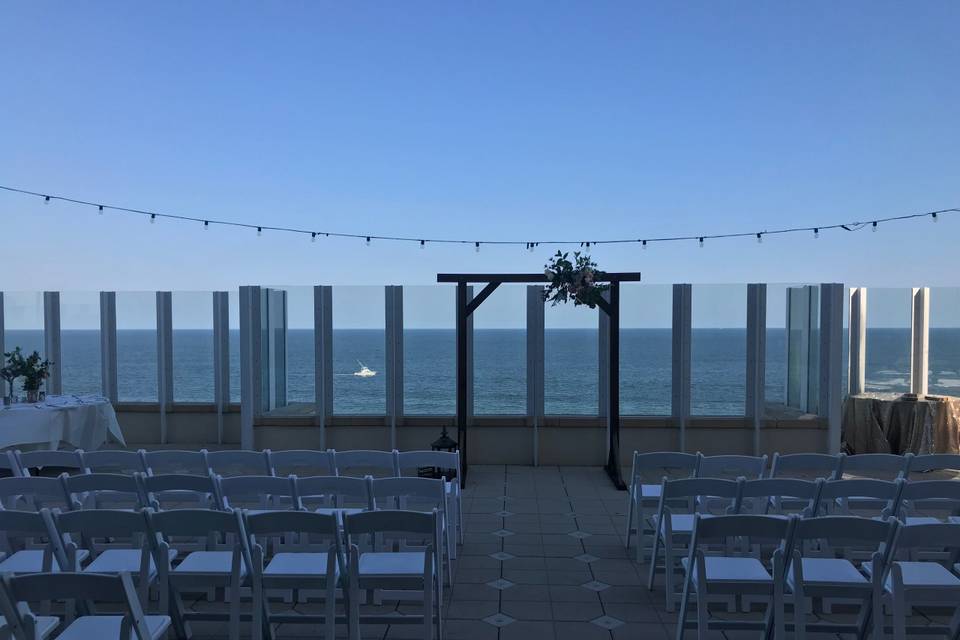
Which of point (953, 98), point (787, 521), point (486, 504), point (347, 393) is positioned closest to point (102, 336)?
point (347, 393)

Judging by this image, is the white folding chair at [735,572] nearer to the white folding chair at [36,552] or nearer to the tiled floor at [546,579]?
the tiled floor at [546,579]

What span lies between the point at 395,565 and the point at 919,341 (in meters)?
8.60

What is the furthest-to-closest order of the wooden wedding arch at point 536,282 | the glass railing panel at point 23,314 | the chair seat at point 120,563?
1. the glass railing panel at point 23,314
2. the wooden wedding arch at point 536,282
3. the chair seat at point 120,563

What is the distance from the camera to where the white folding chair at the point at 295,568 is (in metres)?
2.97

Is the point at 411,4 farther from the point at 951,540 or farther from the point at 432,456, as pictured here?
the point at 951,540

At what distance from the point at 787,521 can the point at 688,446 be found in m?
5.49

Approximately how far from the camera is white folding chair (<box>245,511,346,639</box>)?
297 cm

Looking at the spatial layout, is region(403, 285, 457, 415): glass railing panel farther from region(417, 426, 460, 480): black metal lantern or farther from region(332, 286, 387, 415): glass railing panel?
region(417, 426, 460, 480): black metal lantern

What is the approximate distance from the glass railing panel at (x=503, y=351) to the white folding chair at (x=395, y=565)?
4944mm

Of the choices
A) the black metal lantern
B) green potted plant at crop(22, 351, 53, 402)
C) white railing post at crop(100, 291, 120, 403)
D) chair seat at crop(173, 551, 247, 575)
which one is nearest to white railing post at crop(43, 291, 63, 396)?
white railing post at crop(100, 291, 120, 403)

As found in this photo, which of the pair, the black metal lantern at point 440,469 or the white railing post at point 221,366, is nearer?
the black metal lantern at point 440,469

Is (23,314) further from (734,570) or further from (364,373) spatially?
(734,570)

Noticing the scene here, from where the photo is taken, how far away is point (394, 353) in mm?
8711

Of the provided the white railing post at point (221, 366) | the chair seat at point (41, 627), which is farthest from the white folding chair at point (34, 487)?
the white railing post at point (221, 366)
